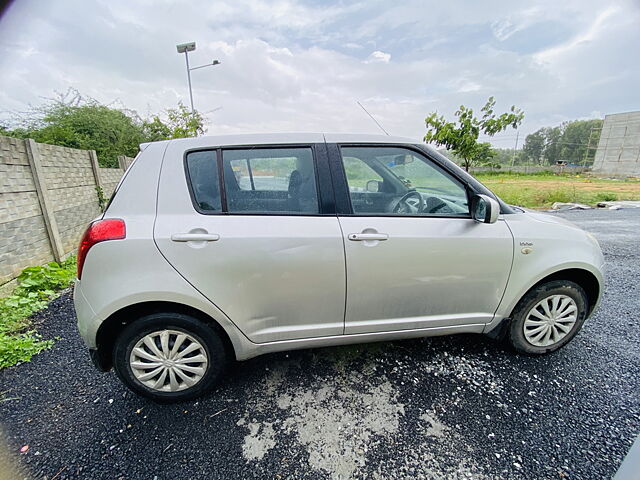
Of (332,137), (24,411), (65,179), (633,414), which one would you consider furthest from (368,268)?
(65,179)

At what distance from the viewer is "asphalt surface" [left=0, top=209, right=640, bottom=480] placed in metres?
1.48

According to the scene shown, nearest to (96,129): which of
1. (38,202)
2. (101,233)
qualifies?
(38,202)

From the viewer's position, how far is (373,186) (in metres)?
2.13

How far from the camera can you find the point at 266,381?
6.75 ft

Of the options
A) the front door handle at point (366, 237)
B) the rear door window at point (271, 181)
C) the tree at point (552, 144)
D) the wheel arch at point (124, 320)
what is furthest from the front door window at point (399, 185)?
the tree at point (552, 144)

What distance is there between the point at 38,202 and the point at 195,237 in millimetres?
3720

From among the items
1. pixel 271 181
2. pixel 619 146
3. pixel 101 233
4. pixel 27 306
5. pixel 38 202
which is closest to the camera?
pixel 101 233

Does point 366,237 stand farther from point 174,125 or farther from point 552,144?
point 552,144

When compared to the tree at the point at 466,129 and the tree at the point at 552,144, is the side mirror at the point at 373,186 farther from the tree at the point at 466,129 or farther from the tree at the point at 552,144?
the tree at the point at 552,144

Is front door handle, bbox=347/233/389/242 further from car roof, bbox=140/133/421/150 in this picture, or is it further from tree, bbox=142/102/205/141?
tree, bbox=142/102/205/141

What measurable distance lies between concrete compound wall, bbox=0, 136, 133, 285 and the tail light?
270cm

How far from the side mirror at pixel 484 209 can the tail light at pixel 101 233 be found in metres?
2.20

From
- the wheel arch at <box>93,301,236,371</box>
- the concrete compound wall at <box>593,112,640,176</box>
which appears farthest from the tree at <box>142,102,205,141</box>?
the concrete compound wall at <box>593,112,640,176</box>

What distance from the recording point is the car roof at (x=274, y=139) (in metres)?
1.81
